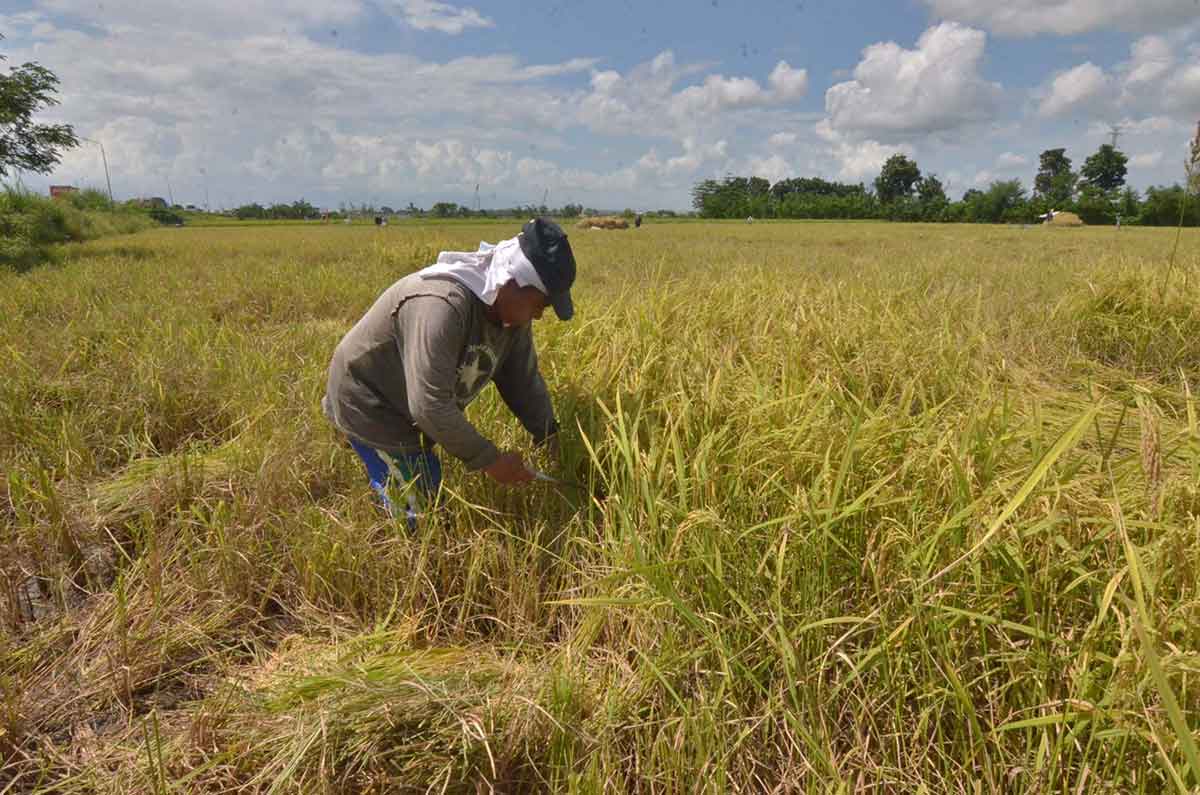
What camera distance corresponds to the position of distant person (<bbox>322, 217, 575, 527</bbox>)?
1.92m

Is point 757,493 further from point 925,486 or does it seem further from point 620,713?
point 620,713

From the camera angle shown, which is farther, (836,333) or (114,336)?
(114,336)

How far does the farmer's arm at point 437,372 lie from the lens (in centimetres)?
192

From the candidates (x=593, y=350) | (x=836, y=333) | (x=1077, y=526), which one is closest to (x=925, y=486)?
(x=1077, y=526)

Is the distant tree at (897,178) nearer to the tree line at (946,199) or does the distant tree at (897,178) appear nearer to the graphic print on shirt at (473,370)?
the tree line at (946,199)

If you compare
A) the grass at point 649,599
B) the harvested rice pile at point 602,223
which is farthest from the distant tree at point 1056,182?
the grass at point 649,599

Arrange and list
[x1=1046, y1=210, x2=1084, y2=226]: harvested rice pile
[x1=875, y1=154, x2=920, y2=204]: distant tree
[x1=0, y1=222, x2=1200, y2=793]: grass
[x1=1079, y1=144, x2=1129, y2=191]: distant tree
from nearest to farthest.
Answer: [x1=0, y1=222, x2=1200, y2=793]: grass
[x1=1046, y1=210, x2=1084, y2=226]: harvested rice pile
[x1=1079, y1=144, x2=1129, y2=191]: distant tree
[x1=875, y1=154, x2=920, y2=204]: distant tree

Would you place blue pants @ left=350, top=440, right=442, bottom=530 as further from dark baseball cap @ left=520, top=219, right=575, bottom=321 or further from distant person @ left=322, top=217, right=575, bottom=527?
dark baseball cap @ left=520, top=219, right=575, bottom=321

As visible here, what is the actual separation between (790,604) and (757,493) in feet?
1.09

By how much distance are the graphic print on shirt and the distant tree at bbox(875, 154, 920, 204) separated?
81.0 meters

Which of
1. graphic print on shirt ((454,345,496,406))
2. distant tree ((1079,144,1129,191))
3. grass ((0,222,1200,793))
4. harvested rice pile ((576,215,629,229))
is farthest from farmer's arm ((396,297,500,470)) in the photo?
distant tree ((1079,144,1129,191))

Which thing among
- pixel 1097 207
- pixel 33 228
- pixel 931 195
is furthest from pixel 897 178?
pixel 33 228

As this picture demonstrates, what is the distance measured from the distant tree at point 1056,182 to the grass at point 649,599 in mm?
58599

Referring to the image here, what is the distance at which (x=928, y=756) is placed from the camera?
1.33 metres
